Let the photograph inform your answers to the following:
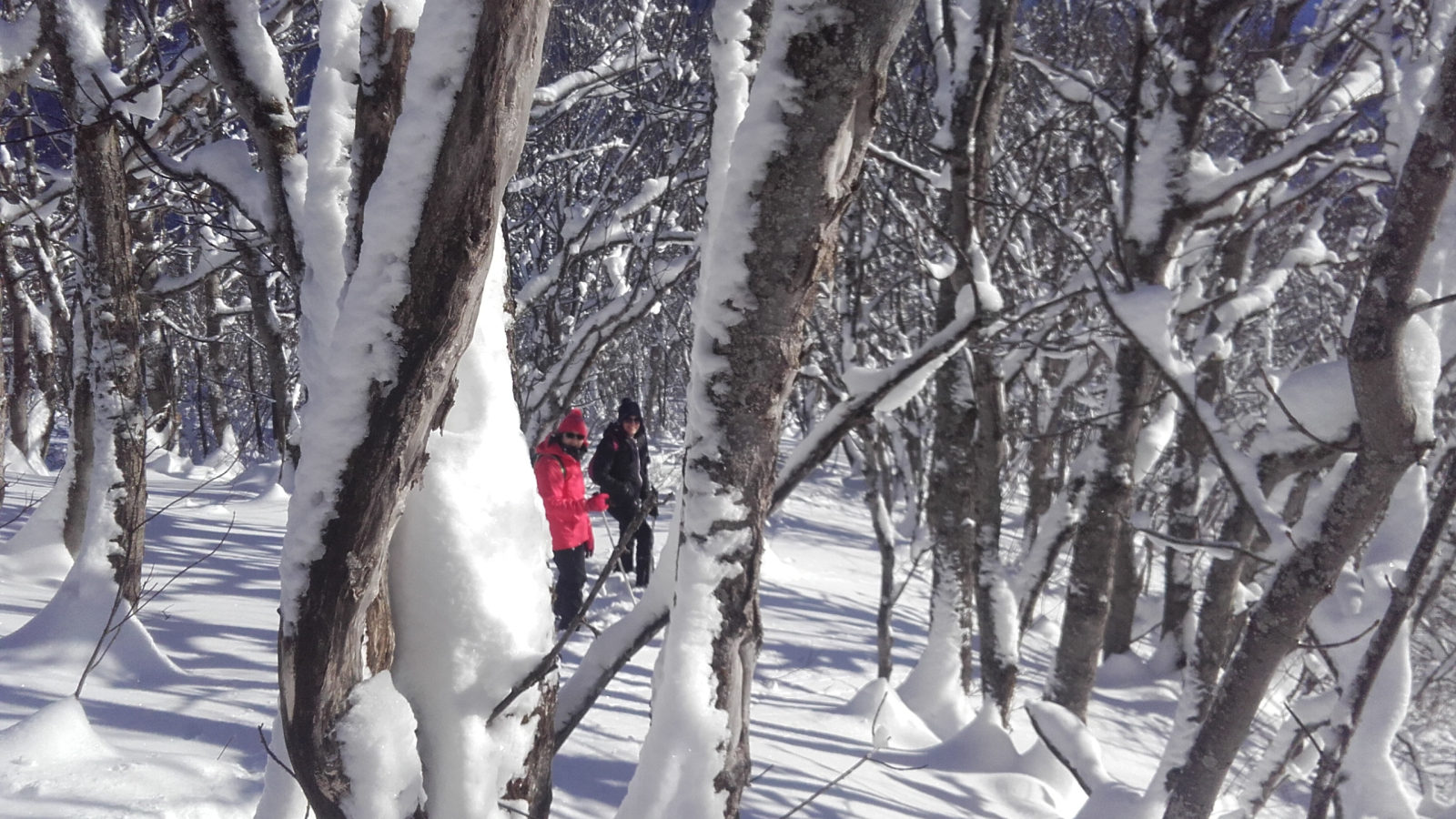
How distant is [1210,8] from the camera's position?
3486mm

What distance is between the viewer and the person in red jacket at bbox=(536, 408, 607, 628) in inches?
206

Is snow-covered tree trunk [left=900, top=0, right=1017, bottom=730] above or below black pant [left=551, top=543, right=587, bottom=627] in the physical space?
above

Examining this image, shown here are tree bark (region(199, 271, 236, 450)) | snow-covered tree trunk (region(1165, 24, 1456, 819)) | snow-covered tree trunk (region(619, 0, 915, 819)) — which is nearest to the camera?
snow-covered tree trunk (region(619, 0, 915, 819))

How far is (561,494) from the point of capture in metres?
5.29

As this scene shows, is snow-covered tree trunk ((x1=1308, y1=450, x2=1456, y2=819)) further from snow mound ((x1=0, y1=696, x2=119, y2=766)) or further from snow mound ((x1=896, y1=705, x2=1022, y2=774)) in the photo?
snow mound ((x1=0, y1=696, x2=119, y2=766))

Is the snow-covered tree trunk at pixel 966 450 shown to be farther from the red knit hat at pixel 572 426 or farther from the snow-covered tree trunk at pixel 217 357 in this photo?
the snow-covered tree trunk at pixel 217 357

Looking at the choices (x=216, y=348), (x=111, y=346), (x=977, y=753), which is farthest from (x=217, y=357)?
(x=977, y=753)

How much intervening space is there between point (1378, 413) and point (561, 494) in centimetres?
424

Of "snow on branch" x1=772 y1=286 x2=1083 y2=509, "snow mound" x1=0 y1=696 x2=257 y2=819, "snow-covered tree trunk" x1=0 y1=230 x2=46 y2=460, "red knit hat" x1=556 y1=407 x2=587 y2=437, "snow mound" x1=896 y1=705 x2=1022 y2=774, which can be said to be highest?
"snow on branch" x1=772 y1=286 x2=1083 y2=509

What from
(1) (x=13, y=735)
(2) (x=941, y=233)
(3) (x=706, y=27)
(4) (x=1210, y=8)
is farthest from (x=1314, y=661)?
(3) (x=706, y=27)

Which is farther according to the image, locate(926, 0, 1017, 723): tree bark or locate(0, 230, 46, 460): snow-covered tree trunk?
locate(0, 230, 46, 460): snow-covered tree trunk

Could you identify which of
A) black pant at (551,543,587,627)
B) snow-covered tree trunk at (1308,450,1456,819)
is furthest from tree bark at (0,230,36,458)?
snow-covered tree trunk at (1308,450,1456,819)

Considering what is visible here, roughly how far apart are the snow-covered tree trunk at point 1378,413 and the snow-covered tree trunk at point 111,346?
4.59 metres

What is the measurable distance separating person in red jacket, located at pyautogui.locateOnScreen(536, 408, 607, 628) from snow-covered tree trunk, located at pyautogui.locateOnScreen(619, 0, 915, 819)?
A: 12.1 ft
